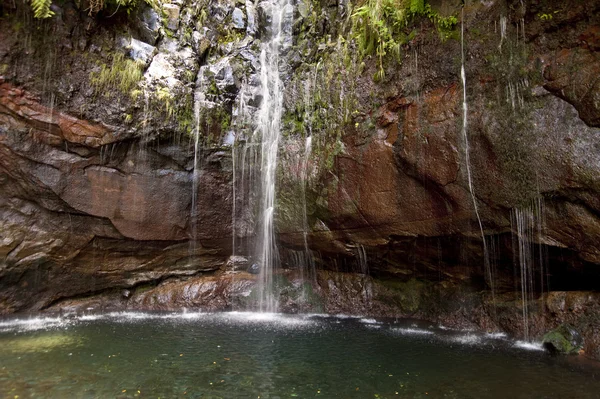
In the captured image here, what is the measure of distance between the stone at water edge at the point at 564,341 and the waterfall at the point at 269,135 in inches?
278

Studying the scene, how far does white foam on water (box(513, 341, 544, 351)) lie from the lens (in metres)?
8.03

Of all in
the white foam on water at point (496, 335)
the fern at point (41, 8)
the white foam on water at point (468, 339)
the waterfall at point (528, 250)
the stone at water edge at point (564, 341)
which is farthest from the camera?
the fern at point (41, 8)

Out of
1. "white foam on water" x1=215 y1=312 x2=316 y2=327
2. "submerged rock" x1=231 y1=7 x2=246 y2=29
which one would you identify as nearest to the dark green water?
"white foam on water" x1=215 y1=312 x2=316 y2=327

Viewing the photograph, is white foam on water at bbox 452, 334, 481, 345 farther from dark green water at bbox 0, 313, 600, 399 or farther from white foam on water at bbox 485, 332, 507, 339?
white foam on water at bbox 485, 332, 507, 339

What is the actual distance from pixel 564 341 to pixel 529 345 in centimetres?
67

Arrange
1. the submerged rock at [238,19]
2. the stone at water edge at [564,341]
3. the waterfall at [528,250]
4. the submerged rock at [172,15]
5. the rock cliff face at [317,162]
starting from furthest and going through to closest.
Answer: the submerged rock at [238,19] → the submerged rock at [172,15] → the waterfall at [528,250] → the rock cliff face at [317,162] → the stone at water edge at [564,341]

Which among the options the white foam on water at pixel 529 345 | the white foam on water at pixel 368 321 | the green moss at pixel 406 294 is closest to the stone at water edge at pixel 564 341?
the white foam on water at pixel 529 345

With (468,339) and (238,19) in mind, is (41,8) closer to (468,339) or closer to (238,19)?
(238,19)

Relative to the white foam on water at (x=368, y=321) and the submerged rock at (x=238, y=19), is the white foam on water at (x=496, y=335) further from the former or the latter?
the submerged rock at (x=238, y=19)

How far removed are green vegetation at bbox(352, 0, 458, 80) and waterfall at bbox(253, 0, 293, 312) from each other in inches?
120

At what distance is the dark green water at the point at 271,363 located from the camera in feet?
19.2

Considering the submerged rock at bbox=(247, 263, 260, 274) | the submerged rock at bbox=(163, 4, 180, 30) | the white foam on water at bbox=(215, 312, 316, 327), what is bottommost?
the white foam on water at bbox=(215, 312, 316, 327)

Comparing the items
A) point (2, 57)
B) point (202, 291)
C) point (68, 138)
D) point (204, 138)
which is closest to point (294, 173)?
point (204, 138)

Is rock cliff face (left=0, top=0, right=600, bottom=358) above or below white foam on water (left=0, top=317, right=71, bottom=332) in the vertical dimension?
above
